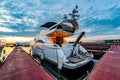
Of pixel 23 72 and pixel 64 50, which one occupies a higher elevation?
pixel 64 50

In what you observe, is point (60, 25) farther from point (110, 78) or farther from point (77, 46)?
point (110, 78)

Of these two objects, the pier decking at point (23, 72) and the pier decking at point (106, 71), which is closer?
the pier decking at point (106, 71)

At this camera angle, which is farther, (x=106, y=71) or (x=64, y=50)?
(x=64, y=50)

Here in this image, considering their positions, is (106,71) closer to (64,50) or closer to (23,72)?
(23,72)

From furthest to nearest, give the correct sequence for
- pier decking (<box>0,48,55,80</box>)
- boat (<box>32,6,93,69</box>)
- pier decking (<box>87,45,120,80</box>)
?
boat (<box>32,6,93,69</box>) → pier decking (<box>0,48,55,80</box>) → pier decking (<box>87,45,120,80</box>)

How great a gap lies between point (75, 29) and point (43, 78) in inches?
401

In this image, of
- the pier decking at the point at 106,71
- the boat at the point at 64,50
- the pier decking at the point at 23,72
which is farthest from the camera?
the boat at the point at 64,50

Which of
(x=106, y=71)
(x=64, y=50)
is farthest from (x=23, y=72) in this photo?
(x=64, y=50)

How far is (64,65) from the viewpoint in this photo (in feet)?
31.4

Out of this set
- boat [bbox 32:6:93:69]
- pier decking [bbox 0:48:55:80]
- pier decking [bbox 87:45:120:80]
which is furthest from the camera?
boat [bbox 32:6:93:69]

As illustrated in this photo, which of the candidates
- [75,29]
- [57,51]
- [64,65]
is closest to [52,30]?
[75,29]

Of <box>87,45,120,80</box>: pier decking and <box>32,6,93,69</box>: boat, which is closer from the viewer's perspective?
<box>87,45,120,80</box>: pier decking

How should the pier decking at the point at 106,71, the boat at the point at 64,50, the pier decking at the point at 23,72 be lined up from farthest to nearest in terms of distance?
the boat at the point at 64,50 < the pier decking at the point at 23,72 < the pier decking at the point at 106,71

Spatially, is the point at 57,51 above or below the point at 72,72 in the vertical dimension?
above
